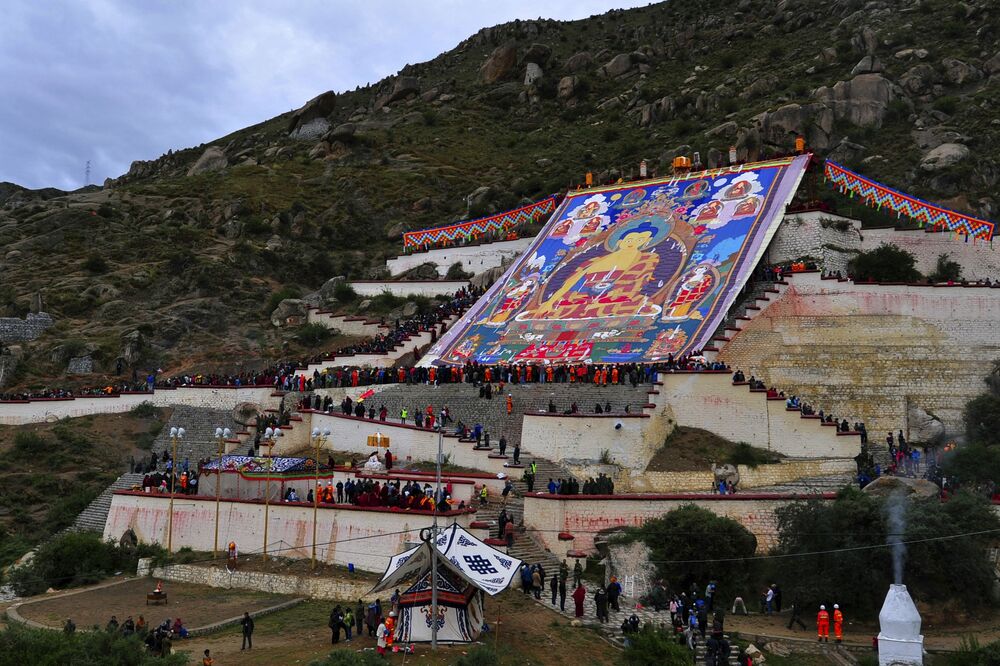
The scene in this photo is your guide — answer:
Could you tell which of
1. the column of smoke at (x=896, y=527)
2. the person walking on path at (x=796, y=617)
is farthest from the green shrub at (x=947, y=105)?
the person walking on path at (x=796, y=617)

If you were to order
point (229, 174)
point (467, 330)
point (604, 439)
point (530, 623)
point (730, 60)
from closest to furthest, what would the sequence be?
point (530, 623) → point (604, 439) → point (467, 330) → point (229, 174) → point (730, 60)

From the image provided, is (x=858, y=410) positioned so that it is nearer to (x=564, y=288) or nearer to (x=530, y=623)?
(x=564, y=288)

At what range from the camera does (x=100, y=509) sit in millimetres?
29234

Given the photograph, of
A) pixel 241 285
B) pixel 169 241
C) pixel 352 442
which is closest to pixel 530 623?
pixel 352 442

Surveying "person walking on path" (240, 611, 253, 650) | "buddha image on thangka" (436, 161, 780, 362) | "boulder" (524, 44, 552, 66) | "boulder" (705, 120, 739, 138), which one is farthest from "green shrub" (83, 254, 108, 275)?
"boulder" (524, 44, 552, 66)

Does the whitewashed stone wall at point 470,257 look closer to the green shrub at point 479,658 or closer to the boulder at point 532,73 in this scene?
the green shrub at point 479,658

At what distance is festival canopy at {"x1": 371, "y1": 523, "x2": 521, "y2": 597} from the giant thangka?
14.9m

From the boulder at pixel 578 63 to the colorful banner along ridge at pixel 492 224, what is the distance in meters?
Result: 37.9

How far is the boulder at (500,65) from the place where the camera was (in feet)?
290

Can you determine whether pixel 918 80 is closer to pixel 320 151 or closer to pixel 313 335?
pixel 313 335

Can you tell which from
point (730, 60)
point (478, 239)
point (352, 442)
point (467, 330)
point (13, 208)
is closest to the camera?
point (352, 442)

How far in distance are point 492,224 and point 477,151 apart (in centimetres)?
2670

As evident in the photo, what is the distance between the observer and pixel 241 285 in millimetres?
51594

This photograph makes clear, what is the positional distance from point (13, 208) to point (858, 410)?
5175cm
